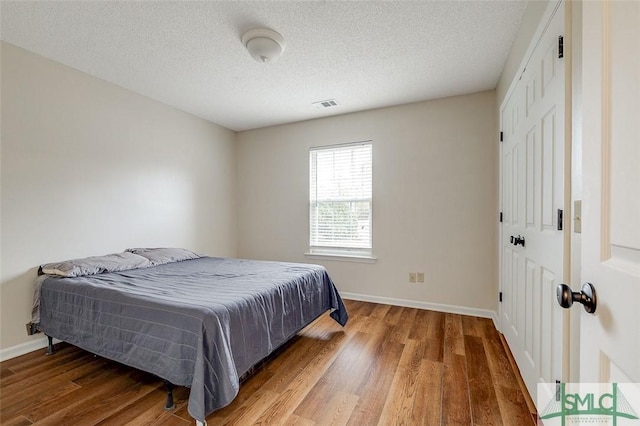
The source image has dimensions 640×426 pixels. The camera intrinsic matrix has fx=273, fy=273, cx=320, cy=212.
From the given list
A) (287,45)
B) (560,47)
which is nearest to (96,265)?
(287,45)

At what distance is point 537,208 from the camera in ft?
5.11

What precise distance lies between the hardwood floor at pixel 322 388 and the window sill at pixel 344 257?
3.78ft

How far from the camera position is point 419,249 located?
3.35 metres

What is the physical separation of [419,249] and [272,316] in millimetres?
2086

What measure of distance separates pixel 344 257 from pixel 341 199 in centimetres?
80

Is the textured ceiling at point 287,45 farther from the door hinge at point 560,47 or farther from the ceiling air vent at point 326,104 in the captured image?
the door hinge at point 560,47

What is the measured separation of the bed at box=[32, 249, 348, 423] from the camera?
1.49 m

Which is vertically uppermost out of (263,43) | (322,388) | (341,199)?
(263,43)

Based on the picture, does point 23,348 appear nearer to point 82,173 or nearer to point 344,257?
point 82,173

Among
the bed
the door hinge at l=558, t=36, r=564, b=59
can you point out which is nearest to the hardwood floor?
the bed

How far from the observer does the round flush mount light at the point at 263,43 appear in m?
2.02

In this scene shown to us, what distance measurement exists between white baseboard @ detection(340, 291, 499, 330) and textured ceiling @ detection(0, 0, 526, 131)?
245 cm

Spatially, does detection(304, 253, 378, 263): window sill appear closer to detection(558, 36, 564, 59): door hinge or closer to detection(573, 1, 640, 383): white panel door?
detection(558, 36, 564, 59): door hinge

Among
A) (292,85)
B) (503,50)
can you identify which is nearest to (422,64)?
(503,50)
